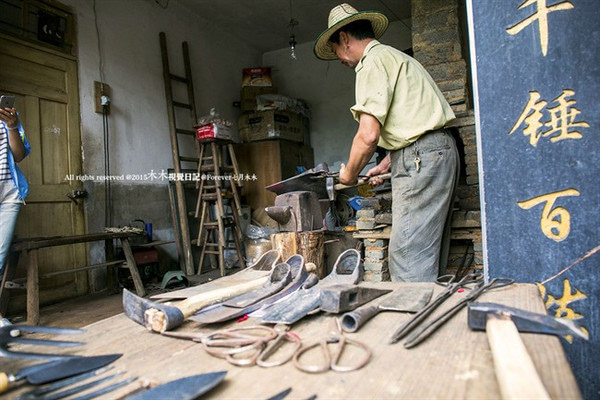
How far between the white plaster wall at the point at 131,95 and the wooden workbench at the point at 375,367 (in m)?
4.48

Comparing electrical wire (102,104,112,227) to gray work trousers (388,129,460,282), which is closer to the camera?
gray work trousers (388,129,460,282)

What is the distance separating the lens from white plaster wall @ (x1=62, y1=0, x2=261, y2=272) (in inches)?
192

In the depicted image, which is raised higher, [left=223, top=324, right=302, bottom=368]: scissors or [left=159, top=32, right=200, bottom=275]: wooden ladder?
[left=159, top=32, right=200, bottom=275]: wooden ladder

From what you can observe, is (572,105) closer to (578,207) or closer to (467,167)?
(578,207)

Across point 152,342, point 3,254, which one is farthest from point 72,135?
point 152,342

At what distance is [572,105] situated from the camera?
174cm

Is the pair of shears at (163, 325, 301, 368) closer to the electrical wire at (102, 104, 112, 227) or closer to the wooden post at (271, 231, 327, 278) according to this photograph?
the wooden post at (271, 231, 327, 278)

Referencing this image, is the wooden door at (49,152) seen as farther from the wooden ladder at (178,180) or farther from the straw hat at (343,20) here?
the straw hat at (343,20)

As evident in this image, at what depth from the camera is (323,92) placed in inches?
316

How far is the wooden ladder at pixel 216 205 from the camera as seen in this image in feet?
18.4

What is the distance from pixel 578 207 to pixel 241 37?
24.5 ft

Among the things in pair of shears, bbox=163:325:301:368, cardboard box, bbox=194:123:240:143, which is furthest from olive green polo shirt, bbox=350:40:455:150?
cardboard box, bbox=194:123:240:143

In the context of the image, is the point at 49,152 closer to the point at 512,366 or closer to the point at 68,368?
the point at 68,368

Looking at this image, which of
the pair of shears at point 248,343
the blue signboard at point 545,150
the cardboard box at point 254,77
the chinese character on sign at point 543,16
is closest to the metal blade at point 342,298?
the pair of shears at point 248,343
